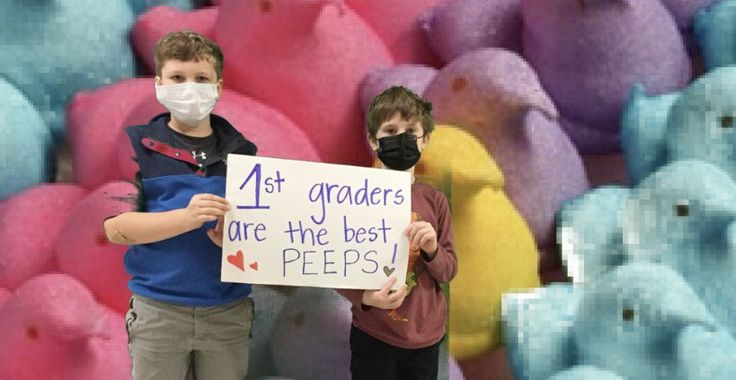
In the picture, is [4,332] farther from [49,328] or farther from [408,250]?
[408,250]

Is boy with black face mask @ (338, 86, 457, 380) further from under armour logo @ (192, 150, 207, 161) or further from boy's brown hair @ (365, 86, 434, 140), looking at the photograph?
under armour logo @ (192, 150, 207, 161)

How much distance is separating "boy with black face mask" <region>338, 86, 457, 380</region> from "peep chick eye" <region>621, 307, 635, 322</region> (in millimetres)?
250

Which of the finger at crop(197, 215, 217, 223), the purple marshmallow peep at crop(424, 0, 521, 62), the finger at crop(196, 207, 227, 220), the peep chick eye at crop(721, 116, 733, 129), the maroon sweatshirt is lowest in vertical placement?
the maroon sweatshirt

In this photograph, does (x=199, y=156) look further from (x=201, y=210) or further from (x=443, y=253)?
(x=443, y=253)

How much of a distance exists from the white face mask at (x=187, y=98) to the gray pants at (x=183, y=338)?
22 cm

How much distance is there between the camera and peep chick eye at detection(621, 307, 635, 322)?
37.4 inches

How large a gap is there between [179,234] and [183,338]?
0.13 metres

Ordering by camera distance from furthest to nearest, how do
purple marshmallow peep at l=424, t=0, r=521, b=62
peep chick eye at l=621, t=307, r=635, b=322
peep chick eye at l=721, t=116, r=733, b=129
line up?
purple marshmallow peep at l=424, t=0, r=521, b=62
peep chick eye at l=721, t=116, r=733, b=129
peep chick eye at l=621, t=307, r=635, b=322

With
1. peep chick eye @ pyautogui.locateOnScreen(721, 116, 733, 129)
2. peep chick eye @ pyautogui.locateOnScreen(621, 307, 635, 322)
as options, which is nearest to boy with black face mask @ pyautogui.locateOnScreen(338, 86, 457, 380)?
peep chick eye @ pyautogui.locateOnScreen(621, 307, 635, 322)

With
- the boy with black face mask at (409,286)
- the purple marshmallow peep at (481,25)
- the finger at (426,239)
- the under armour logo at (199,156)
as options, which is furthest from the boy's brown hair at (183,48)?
the purple marshmallow peep at (481,25)

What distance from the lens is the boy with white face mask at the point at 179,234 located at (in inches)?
31.7

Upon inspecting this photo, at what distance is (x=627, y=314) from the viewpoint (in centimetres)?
95

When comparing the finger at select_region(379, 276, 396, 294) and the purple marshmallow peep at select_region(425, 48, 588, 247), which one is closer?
the finger at select_region(379, 276, 396, 294)

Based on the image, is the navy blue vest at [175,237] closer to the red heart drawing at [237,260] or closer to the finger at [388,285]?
the red heart drawing at [237,260]
